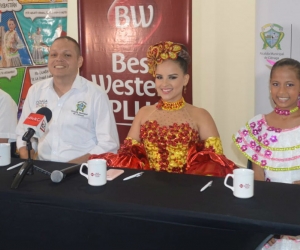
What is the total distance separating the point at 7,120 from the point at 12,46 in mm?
1039

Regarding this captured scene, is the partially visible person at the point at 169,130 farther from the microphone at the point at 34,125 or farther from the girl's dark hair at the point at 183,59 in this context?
the microphone at the point at 34,125

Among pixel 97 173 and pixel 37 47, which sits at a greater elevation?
pixel 37 47

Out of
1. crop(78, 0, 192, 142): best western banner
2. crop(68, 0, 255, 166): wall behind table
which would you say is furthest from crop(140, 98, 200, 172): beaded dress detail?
crop(68, 0, 255, 166): wall behind table

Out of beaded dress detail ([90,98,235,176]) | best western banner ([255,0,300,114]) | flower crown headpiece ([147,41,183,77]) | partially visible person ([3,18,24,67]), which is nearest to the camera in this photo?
beaded dress detail ([90,98,235,176])

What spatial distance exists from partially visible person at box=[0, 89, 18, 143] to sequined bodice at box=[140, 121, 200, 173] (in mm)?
1258

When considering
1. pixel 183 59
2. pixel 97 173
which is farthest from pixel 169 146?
pixel 97 173

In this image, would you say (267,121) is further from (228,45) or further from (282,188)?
(228,45)

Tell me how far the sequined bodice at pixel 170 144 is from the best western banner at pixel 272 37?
0.70m

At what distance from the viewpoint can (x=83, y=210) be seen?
5.53ft

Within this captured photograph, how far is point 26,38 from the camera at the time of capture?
4.07 meters

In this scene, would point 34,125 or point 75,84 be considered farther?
point 75,84

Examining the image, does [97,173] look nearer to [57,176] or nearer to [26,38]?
[57,176]

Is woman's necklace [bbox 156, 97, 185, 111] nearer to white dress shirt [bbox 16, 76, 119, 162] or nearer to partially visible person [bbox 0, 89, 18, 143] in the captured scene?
white dress shirt [bbox 16, 76, 119, 162]

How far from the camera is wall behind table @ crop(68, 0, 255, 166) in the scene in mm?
3348
